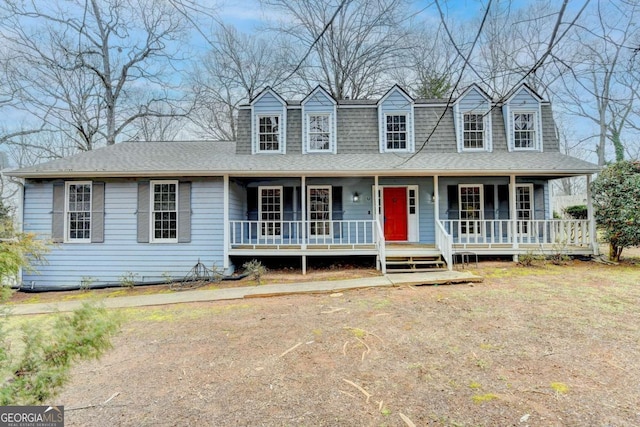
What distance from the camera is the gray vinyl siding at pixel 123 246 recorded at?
Answer: 9227 mm

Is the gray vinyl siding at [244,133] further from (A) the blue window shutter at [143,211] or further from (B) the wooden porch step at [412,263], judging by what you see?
(B) the wooden porch step at [412,263]

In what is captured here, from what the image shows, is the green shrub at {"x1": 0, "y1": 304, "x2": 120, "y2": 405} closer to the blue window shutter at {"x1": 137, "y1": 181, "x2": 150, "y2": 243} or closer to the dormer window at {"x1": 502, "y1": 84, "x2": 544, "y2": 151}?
the blue window shutter at {"x1": 137, "y1": 181, "x2": 150, "y2": 243}

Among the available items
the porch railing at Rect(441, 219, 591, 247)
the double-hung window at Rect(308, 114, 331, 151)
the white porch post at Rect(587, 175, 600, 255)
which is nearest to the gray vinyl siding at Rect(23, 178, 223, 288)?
the double-hung window at Rect(308, 114, 331, 151)

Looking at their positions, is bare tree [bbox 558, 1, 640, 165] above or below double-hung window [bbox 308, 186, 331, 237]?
above

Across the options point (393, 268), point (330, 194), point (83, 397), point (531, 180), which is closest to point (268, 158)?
point (330, 194)

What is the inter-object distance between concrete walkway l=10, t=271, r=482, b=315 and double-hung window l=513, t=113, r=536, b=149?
613cm

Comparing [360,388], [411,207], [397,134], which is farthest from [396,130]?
[360,388]

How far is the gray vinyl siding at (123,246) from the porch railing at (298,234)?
0.80 metres

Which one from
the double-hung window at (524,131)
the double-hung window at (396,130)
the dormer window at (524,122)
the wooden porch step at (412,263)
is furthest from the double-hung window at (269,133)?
the double-hung window at (524,131)

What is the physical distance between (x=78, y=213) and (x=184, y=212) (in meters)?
3.24

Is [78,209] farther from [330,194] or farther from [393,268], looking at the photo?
[393,268]

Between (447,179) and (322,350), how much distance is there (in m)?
8.50

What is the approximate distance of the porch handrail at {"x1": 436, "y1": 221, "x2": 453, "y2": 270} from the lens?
27.9 feet

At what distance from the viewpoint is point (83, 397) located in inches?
124
